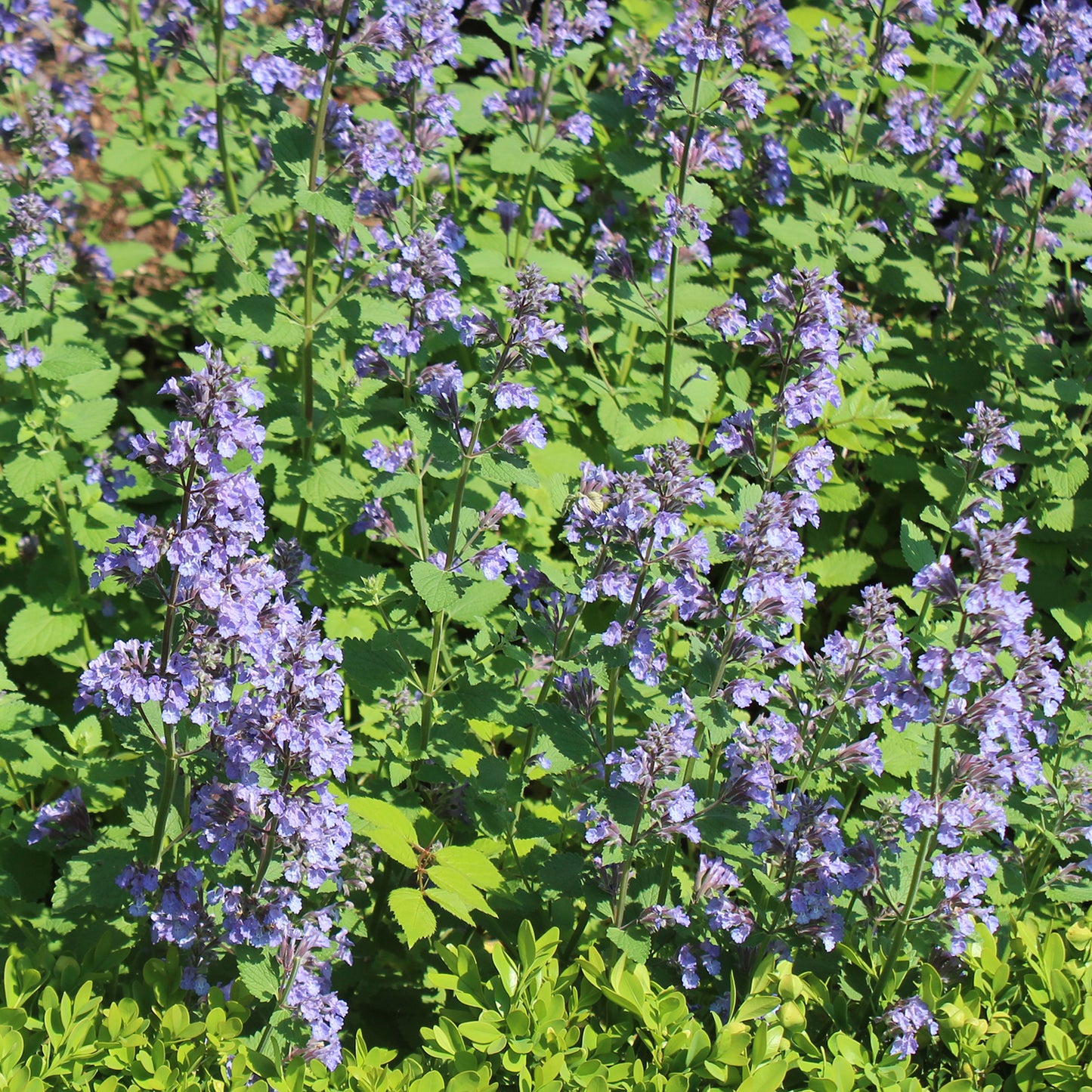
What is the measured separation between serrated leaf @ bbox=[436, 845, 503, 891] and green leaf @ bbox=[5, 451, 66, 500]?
7.58ft

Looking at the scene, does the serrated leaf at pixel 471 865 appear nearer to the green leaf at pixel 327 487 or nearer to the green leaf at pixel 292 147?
the green leaf at pixel 327 487

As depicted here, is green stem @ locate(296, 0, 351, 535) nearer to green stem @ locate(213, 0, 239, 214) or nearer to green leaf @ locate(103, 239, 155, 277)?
green stem @ locate(213, 0, 239, 214)

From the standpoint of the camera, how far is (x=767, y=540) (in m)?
3.08

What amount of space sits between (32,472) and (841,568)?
3.39 metres

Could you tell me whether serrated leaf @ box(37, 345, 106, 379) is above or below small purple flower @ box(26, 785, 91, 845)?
above

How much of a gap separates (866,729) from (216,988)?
8.34 feet

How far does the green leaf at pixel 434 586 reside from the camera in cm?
347

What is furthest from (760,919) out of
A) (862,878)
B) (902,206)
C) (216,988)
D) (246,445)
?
(902,206)

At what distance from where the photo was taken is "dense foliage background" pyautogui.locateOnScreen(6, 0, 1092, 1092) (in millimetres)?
2963

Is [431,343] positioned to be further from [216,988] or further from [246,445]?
[216,988]

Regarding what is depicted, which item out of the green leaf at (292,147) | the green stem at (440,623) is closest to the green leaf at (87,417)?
the green leaf at (292,147)

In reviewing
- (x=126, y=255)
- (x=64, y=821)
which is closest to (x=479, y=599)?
(x=64, y=821)

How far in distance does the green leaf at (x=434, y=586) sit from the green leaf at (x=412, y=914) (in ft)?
2.66

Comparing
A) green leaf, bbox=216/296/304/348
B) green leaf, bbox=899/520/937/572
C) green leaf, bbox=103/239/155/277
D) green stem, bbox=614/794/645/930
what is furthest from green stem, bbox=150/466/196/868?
green leaf, bbox=103/239/155/277
